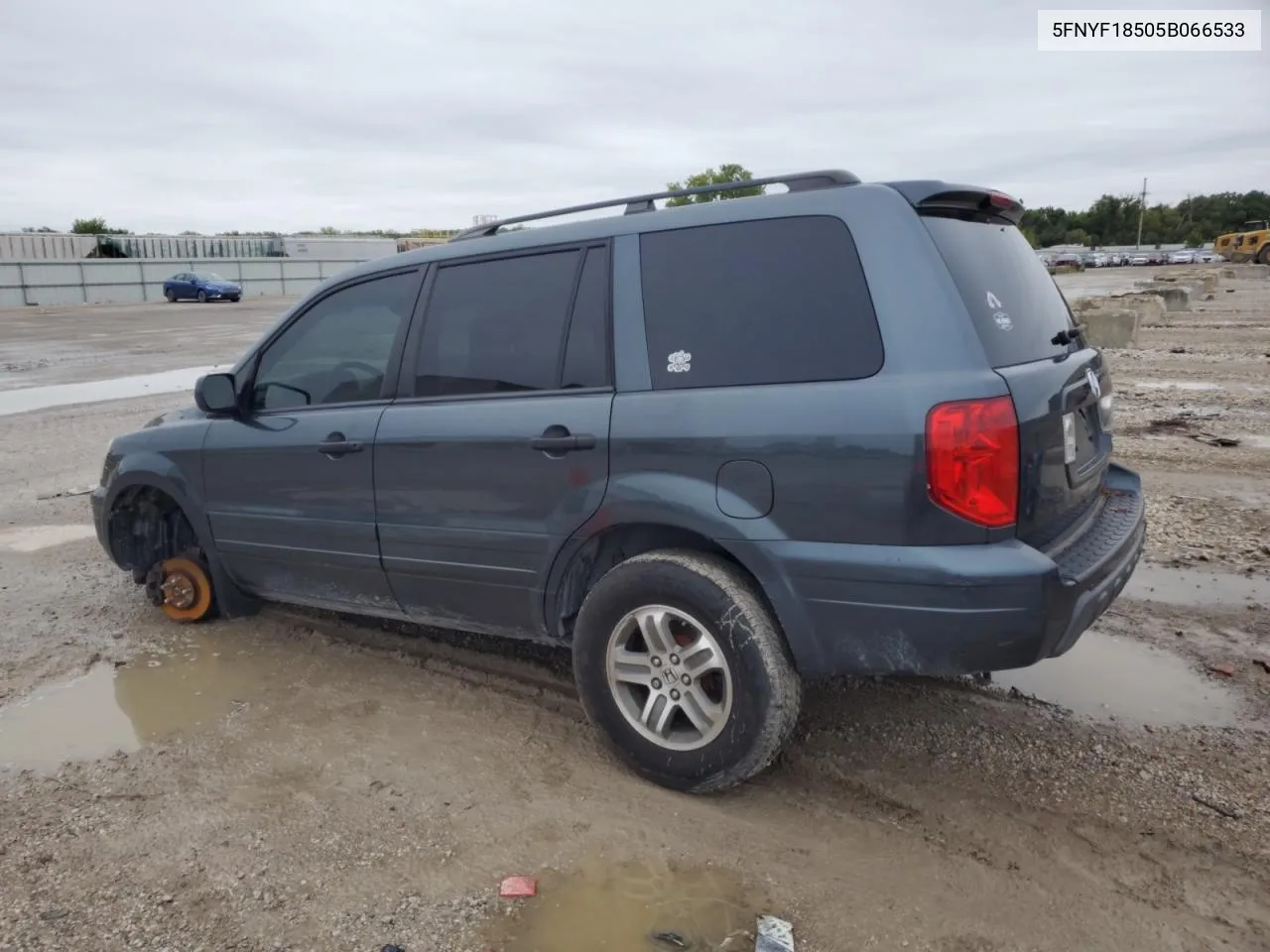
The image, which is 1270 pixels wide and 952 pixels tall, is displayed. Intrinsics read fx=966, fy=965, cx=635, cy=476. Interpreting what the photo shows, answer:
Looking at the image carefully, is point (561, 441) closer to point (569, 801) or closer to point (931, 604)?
point (569, 801)

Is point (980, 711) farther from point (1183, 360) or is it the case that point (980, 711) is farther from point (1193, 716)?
point (1183, 360)

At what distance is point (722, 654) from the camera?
3061 mm

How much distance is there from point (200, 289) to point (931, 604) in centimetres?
4547

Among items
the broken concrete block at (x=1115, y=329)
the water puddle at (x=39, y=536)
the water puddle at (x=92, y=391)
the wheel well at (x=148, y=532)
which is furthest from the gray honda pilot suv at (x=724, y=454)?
the broken concrete block at (x=1115, y=329)

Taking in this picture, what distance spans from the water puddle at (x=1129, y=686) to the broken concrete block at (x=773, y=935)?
1781 mm

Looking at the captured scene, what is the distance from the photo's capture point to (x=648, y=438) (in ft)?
10.4

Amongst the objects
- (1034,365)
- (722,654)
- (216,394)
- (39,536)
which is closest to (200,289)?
(39,536)

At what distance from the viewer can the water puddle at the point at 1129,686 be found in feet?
12.2

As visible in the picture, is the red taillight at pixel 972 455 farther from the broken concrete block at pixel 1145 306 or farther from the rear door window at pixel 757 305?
the broken concrete block at pixel 1145 306

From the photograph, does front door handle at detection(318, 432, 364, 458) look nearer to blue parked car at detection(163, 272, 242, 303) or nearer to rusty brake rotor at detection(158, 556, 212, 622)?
rusty brake rotor at detection(158, 556, 212, 622)

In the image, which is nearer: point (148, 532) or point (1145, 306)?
point (148, 532)

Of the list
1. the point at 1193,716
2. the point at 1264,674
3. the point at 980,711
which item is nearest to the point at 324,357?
the point at 980,711

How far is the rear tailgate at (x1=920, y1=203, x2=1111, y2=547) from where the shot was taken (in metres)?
2.84

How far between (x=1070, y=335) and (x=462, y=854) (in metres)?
2.78
